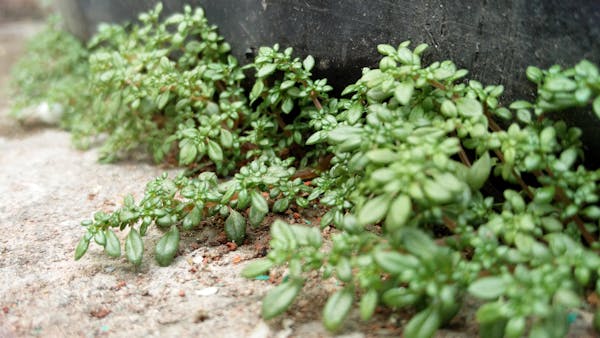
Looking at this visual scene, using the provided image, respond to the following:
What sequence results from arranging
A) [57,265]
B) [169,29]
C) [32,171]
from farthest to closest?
[169,29] < [32,171] < [57,265]

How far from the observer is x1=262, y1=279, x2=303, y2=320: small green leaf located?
172 centimetres

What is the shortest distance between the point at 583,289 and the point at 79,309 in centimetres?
162

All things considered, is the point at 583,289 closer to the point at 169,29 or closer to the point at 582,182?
the point at 582,182

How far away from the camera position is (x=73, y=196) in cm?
282

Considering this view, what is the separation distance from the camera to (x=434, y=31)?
7.27ft

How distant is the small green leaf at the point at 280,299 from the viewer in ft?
5.63

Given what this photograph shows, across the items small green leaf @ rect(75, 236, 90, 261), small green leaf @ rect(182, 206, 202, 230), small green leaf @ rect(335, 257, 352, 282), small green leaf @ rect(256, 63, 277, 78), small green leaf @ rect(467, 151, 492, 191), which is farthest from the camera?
small green leaf @ rect(256, 63, 277, 78)

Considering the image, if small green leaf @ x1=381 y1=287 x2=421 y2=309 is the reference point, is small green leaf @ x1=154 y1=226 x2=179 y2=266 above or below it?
below

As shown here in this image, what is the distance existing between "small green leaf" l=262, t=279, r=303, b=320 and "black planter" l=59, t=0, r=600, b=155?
3.31 feet

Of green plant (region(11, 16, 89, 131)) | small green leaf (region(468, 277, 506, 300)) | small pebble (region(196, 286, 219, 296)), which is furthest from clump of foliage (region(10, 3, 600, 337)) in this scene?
green plant (region(11, 16, 89, 131))

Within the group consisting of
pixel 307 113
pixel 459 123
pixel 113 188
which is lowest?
pixel 113 188

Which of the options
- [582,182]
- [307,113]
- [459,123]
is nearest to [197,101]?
[307,113]

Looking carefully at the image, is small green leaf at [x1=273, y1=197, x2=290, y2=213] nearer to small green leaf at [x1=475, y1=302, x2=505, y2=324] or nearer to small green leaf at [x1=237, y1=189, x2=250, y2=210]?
small green leaf at [x1=237, y1=189, x2=250, y2=210]

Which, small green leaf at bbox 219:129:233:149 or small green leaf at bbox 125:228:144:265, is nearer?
small green leaf at bbox 125:228:144:265
